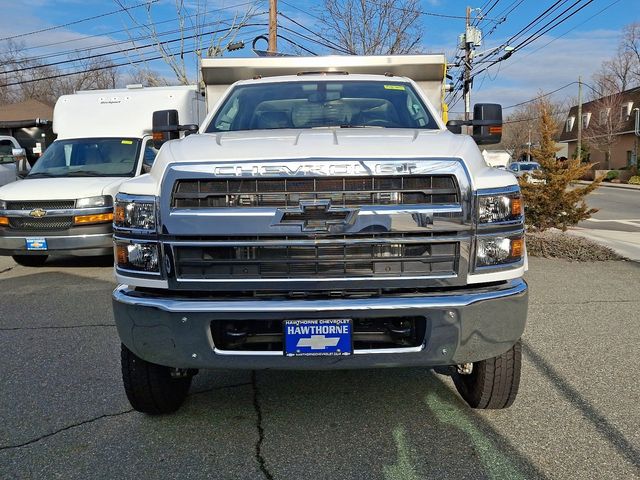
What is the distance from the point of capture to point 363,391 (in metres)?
3.93

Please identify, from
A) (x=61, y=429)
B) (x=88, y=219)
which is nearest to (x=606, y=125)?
(x=88, y=219)

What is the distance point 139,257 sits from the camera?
301cm

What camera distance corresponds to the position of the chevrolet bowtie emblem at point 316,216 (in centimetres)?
286

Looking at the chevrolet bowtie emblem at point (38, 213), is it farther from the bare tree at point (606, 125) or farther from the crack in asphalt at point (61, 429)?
the bare tree at point (606, 125)

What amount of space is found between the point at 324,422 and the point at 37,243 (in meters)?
5.97

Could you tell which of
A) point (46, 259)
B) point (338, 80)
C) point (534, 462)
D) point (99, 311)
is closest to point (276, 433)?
point (534, 462)

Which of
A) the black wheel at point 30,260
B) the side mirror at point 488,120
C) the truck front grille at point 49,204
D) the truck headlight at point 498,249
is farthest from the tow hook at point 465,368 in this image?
the black wheel at point 30,260

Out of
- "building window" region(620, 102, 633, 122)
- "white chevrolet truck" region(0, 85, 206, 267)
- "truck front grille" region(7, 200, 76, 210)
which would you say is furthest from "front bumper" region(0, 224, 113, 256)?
"building window" region(620, 102, 633, 122)

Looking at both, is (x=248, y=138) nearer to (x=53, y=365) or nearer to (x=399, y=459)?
(x=399, y=459)

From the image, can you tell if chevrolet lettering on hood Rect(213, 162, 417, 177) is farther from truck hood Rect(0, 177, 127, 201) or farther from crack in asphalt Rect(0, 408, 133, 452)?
truck hood Rect(0, 177, 127, 201)

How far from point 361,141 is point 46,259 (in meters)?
7.89

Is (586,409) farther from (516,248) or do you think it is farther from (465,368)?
(516,248)

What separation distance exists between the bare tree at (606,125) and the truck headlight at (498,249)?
165ft

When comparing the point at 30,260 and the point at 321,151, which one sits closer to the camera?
the point at 321,151
